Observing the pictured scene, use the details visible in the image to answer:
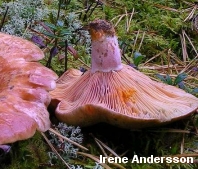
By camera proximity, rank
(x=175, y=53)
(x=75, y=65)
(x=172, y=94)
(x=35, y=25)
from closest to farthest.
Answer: (x=172, y=94), (x=75, y=65), (x=35, y=25), (x=175, y=53)

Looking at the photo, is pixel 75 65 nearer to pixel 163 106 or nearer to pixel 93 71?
pixel 93 71

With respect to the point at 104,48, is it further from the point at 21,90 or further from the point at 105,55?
the point at 21,90

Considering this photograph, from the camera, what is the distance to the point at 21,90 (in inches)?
73.3

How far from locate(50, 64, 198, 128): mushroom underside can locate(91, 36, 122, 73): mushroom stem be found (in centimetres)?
3

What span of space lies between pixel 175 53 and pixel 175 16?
43cm

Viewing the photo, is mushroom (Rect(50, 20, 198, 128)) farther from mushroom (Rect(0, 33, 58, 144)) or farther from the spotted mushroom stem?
mushroom (Rect(0, 33, 58, 144))

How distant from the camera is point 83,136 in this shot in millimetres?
2111

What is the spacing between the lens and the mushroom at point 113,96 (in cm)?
194

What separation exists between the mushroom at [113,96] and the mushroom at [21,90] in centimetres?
18

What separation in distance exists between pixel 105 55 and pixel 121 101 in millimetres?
239

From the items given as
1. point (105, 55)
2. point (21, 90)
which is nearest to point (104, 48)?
point (105, 55)

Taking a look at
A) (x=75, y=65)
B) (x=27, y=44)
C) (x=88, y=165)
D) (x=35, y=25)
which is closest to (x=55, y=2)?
(x=35, y=25)

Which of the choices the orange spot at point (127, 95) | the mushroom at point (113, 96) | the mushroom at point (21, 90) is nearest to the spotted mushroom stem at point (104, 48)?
the mushroom at point (113, 96)

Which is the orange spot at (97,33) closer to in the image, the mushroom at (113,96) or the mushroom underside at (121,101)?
the mushroom at (113,96)
